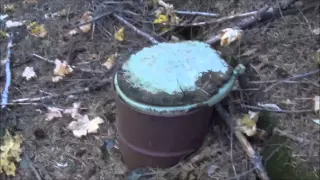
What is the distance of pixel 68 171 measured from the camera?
9.75ft

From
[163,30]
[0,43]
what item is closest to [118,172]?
[163,30]

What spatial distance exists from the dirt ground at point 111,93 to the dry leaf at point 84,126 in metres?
0.04

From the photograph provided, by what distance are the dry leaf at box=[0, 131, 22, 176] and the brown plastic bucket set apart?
0.79 m

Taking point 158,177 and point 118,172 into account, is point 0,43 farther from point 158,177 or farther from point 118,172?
point 158,177

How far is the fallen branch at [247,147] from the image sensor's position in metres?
2.51

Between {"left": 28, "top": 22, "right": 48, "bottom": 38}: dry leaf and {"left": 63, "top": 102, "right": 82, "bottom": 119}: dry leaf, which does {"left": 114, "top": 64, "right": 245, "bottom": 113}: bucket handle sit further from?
{"left": 28, "top": 22, "right": 48, "bottom": 38}: dry leaf

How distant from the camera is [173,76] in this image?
2531 mm

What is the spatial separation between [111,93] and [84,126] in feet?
1.27

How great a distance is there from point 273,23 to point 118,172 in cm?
168

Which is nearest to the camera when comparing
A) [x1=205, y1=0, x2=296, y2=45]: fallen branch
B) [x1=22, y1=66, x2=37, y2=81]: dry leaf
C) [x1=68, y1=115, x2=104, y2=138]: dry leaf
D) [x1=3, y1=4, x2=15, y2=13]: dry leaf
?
[x1=68, y1=115, x2=104, y2=138]: dry leaf

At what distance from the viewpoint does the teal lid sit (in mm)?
2453

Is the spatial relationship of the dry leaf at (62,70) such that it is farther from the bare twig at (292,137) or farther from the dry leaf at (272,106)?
the bare twig at (292,137)

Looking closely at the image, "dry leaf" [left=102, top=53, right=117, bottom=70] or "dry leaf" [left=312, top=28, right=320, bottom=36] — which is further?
"dry leaf" [left=102, top=53, right=117, bottom=70]

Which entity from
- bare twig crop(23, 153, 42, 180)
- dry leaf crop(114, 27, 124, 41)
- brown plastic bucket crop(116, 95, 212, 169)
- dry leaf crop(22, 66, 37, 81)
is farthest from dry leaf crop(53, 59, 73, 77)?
brown plastic bucket crop(116, 95, 212, 169)
